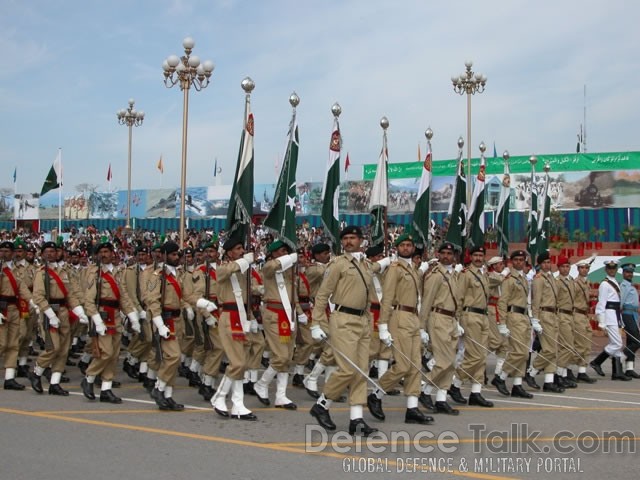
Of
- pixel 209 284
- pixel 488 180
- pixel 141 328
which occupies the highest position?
pixel 488 180

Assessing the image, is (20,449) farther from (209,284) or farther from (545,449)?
(545,449)

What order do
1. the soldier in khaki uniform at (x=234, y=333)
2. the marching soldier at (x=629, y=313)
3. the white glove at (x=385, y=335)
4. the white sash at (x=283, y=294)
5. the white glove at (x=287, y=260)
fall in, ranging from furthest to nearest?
the marching soldier at (x=629, y=313), the white sash at (x=283, y=294), the white glove at (x=287, y=260), the soldier in khaki uniform at (x=234, y=333), the white glove at (x=385, y=335)

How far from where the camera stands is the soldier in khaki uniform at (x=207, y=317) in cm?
938

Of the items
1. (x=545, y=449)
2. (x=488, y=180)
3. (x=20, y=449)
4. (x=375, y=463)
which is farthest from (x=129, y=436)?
(x=488, y=180)

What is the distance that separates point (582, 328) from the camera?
12.1m

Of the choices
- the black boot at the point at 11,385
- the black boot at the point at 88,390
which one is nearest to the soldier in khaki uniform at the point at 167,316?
the black boot at the point at 88,390

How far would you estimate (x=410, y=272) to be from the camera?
8336mm

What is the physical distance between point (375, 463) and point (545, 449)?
1776 millimetres

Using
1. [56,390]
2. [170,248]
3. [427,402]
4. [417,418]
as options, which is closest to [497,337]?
[427,402]

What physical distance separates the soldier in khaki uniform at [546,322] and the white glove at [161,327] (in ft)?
18.2

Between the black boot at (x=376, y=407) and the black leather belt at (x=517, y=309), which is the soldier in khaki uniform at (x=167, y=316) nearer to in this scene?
the black boot at (x=376, y=407)

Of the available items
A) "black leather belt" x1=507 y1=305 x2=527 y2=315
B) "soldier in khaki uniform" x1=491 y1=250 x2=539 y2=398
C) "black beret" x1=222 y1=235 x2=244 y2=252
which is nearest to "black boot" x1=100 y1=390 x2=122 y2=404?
"black beret" x1=222 y1=235 x2=244 y2=252

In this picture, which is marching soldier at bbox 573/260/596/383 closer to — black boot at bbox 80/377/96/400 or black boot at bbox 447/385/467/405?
black boot at bbox 447/385/467/405

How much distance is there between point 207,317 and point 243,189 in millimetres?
1786
